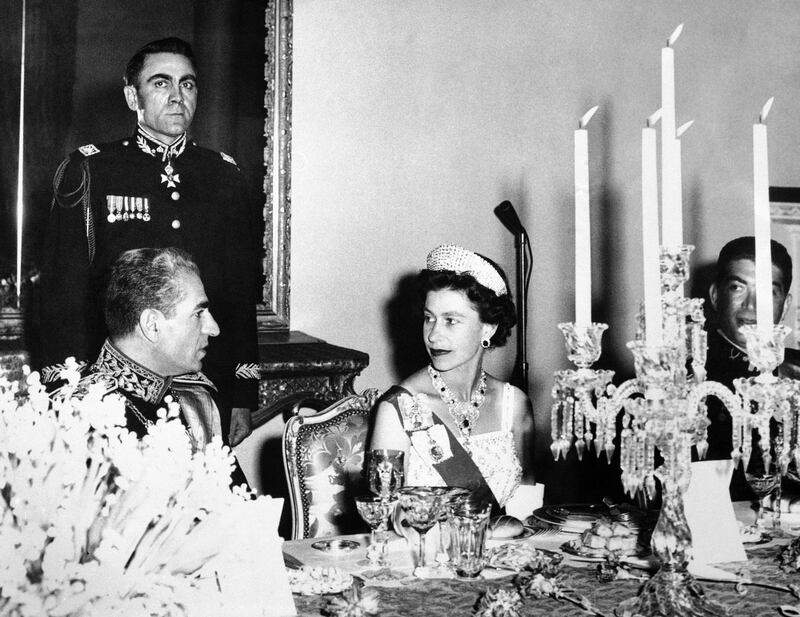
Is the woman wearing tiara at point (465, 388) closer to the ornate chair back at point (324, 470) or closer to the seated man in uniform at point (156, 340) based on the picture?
the ornate chair back at point (324, 470)

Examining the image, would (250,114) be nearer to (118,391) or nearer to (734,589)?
(118,391)

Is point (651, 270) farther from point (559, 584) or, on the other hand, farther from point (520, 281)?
point (520, 281)

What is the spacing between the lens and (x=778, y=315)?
13.6 feet

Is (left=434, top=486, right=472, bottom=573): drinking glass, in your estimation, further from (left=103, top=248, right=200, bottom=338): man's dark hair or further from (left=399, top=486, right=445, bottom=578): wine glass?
(left=103, top=248, right=200, bottom=338): man's dark hair

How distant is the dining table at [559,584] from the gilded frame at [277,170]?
143 centimetres

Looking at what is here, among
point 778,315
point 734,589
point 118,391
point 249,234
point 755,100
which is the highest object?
point 755,100

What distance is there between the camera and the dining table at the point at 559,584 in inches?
62.5

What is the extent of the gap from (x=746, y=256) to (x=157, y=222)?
270cm

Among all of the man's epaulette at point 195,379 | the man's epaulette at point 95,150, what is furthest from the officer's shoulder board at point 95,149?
the man's epaulette at point 195,379

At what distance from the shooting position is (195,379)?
290cm

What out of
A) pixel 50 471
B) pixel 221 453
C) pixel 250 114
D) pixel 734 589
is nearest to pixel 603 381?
pixel 734 589

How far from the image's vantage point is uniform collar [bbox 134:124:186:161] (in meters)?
2.89

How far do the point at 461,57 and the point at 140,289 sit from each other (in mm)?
1757

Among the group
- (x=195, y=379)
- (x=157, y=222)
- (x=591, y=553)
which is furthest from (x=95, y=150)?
(x=591, y=553)
